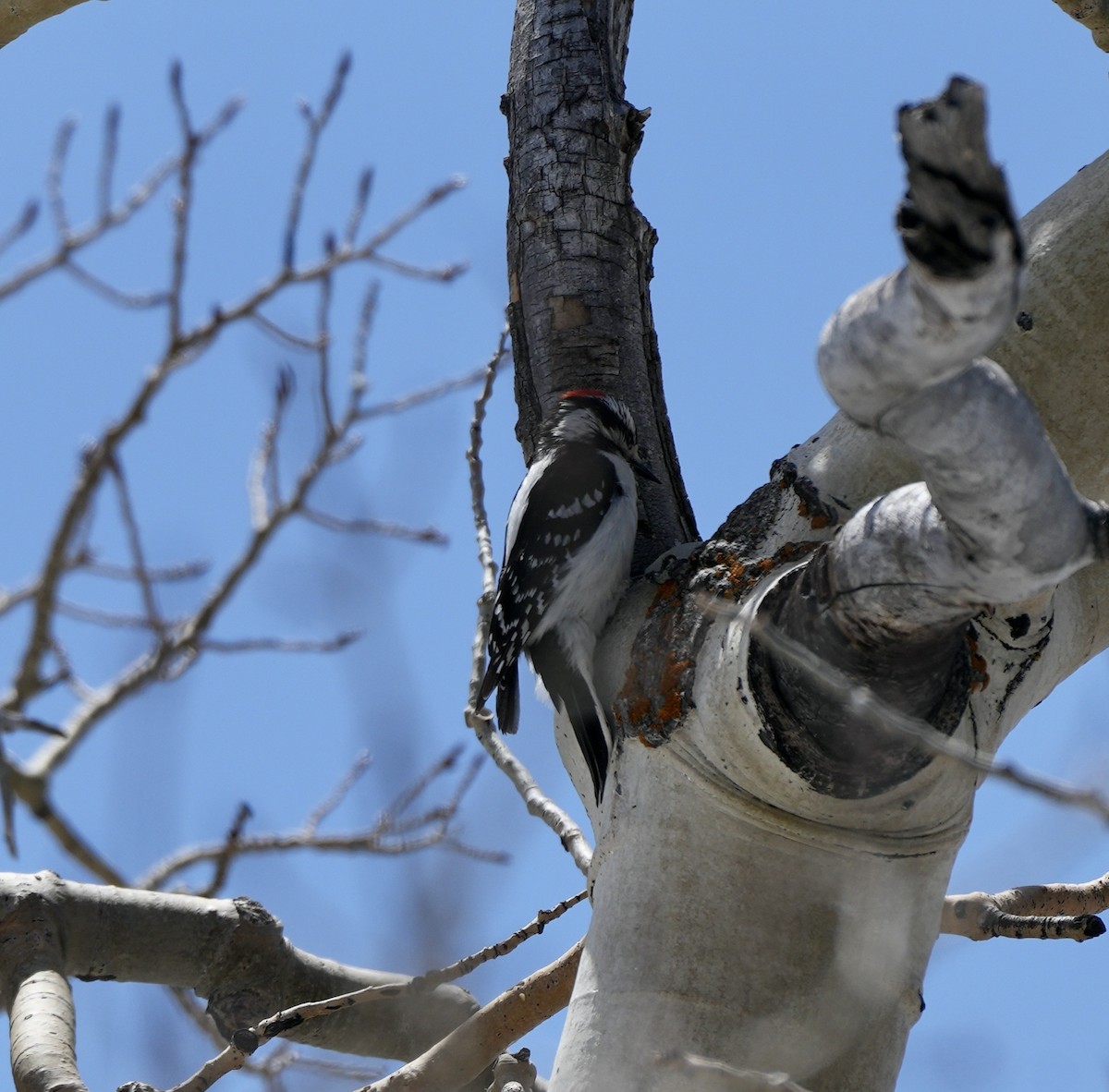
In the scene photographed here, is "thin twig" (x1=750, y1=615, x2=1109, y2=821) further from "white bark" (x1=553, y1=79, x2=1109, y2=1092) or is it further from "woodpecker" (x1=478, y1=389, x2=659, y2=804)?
"woodpecker" (x1=478, y1=389, x2=659, y2=804)

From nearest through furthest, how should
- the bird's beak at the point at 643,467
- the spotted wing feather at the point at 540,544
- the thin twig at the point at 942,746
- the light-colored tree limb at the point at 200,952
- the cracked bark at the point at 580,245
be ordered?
the thin twig at the point at 942,746, the light-colored tree limb at the point at 200,952, the cracked bark at the point at 580,245, the bird's beak at the point at 643,467, the spotted wing feather at the point at 540,544

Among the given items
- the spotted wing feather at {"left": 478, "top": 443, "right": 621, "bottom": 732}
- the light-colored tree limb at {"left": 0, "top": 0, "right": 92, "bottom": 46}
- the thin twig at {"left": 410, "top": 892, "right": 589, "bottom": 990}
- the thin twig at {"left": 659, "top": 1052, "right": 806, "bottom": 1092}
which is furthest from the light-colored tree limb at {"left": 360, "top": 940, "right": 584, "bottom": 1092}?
the light-colored tree limb at {"left": 0, "top": 0, "right": 92, "bottom": 46}

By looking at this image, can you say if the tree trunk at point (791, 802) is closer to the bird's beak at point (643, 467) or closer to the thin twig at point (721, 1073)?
the thin twig at point (721, 1073)

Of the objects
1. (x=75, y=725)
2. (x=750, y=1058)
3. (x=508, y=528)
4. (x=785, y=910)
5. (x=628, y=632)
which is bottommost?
(x=750, y=1058)

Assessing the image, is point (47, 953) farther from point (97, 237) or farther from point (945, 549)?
point (97, 237)

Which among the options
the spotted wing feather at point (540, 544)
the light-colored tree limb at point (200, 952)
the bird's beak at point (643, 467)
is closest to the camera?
the light-colored tree limb at point (200, 952)

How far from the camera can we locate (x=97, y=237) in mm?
5293

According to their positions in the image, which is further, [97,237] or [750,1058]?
[97,237]

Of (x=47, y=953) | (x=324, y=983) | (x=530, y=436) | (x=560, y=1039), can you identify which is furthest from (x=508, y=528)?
(x=560, y=1039)

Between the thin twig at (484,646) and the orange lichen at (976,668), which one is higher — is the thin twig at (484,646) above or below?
above

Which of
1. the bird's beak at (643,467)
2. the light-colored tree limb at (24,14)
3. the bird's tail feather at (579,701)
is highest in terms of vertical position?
the light-colored tree limb at (24,14)

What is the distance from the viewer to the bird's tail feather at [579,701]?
2734 mm

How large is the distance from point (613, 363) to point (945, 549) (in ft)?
6.49

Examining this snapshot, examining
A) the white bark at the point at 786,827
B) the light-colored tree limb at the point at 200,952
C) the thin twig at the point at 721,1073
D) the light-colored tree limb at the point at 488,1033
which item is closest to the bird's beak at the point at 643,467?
the white bark at the point at 786,827
